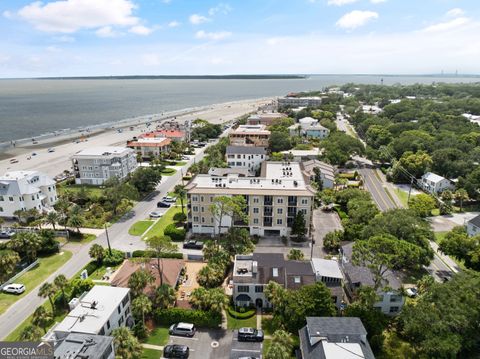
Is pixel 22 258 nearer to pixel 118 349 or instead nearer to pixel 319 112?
pixel 118 349

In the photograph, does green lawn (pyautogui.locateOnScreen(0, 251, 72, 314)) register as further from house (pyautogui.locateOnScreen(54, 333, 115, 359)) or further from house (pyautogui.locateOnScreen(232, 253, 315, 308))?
house (pyautogui.locateOnScreen(232, 253, 315, 308))

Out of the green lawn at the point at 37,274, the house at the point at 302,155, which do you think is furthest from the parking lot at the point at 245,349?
the house at the point at 302,155

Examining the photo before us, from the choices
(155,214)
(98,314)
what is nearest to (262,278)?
(98,314)

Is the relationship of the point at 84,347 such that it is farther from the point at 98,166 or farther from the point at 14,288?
the point at 98,166

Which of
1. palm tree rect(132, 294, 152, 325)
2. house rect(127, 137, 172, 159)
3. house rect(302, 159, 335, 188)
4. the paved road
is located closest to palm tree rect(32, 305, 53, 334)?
the paved road

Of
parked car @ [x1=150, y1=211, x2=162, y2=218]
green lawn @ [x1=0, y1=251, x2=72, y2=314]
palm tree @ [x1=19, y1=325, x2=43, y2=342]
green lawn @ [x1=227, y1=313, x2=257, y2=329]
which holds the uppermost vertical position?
palm tree @ [x1=19, y1=325, x2=43, y2=342]

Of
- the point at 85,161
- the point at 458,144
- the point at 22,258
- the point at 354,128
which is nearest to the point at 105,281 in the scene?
the point at 22,258
